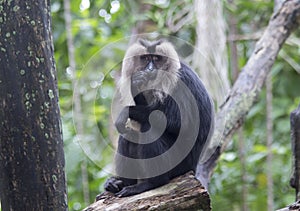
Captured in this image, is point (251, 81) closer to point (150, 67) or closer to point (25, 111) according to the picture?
point (150, 67)

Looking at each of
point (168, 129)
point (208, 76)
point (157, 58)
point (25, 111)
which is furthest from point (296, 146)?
point (25, 111)

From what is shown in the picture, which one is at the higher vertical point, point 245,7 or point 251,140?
point 245,7

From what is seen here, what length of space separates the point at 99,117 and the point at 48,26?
3134 mm

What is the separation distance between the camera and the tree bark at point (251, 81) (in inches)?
164

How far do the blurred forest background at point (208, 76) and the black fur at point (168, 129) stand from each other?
3.21ft

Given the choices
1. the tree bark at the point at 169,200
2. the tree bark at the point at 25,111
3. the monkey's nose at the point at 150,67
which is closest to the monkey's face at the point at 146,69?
the monkey's nose at the point at 150,67

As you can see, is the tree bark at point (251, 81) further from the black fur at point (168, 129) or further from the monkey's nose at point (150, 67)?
the monkey's nose at point (150, 67)

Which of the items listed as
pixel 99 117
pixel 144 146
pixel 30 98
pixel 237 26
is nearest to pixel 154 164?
pixel 144 146

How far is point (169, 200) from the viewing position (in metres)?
2.90

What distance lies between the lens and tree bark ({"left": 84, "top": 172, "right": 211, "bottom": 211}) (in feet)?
9.39

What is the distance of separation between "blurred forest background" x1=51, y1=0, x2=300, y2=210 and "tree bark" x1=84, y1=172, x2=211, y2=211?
60.6 inches

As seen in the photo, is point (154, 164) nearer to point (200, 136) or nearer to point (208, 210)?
point (200, 136)

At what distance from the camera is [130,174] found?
3.63 metres

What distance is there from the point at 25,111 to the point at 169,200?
961 millimetres
